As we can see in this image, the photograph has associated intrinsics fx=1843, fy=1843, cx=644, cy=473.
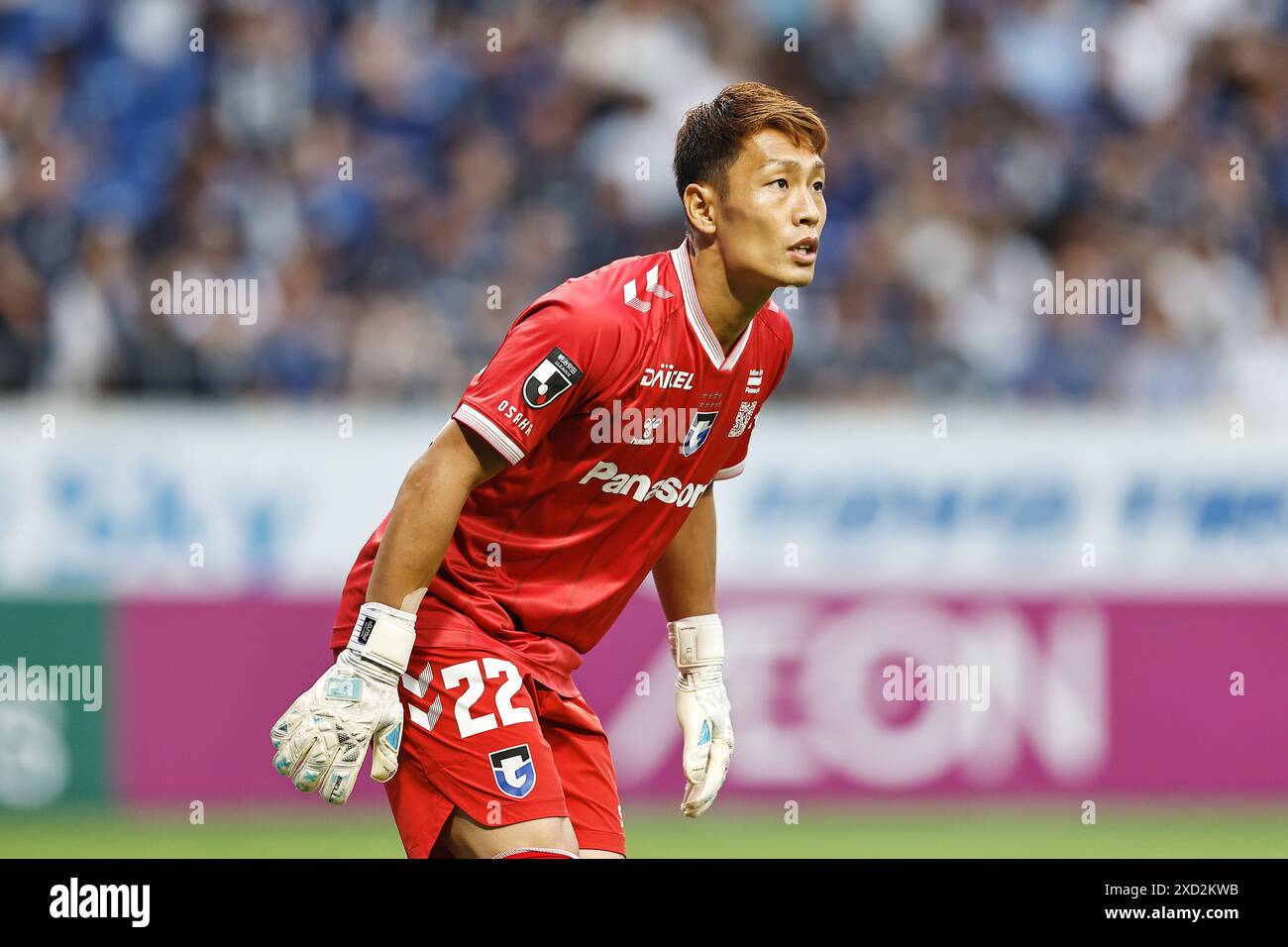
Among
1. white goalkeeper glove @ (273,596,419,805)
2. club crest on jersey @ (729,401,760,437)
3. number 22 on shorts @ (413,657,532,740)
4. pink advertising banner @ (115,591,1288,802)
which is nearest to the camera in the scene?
white goalkeeper glove @ (273,596,419,805)

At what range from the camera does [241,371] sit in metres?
10.7

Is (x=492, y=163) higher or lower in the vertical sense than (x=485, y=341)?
higher

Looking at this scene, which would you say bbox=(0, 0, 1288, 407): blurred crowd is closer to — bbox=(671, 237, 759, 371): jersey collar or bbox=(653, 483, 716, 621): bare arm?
bbox=(653, 483, 716, 621): bare arm

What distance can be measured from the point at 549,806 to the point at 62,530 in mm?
5953

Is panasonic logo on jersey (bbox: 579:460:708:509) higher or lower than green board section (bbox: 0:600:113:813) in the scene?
higher

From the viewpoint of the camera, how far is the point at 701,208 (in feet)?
17.2

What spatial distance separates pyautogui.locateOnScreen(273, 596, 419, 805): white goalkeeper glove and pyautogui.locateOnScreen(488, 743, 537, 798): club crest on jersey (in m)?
0.27

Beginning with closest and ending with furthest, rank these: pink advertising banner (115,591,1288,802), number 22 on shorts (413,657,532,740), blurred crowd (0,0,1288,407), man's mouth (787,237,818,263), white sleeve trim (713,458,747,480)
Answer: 1. number 22 on shorts (413,657,532,740)
2. man's mouth (787,237,818,263)
3. white sleeve trim (713,458,747,480)
4. pink advertising banner (115,591,1288,802)
5. blurred crowd (0,0,1288,407)

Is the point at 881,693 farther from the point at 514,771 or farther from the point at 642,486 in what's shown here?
the point at 514,771

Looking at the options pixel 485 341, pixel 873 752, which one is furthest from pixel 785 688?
pixel 485 341

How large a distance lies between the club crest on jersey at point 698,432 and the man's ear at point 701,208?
1.68 ft

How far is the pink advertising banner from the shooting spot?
10070mm

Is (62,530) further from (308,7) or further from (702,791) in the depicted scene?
(702,791)

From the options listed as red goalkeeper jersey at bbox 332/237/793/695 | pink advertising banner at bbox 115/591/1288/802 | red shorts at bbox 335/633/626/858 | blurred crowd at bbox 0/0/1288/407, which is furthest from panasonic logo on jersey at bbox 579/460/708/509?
blurred crowd at bbox 0/0/1288/407
